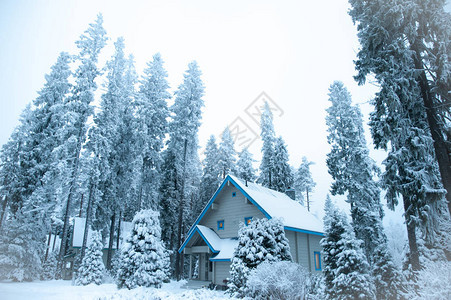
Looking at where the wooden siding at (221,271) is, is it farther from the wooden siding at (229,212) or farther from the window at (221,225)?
the window at (221,225)

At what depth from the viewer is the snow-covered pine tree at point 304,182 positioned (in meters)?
40.8

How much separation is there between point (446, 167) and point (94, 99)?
25.4 metres

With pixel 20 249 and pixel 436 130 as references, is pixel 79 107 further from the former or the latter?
pixel 436 130

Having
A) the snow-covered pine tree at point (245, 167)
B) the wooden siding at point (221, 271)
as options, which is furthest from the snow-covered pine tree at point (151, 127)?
the snow-covered pine tree at point (245, 167)

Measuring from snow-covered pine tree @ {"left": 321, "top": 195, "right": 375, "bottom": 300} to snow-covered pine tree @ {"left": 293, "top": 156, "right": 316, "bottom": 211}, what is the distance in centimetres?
3097

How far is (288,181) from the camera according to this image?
34750mm

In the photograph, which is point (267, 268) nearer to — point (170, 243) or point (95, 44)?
point (170, 243)

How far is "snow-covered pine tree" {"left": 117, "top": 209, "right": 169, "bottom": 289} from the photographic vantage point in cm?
1373

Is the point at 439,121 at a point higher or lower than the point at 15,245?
higher

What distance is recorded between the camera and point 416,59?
11.2m

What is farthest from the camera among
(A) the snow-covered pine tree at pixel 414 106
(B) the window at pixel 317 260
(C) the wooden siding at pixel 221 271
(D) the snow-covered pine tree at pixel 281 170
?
(D) the snow-covered pine tree at pixel 281 170

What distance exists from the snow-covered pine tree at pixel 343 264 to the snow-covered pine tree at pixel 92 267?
1649 cm

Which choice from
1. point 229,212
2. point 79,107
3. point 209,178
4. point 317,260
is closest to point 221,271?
point 229,212

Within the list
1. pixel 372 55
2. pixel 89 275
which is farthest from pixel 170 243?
pixel 372 55
